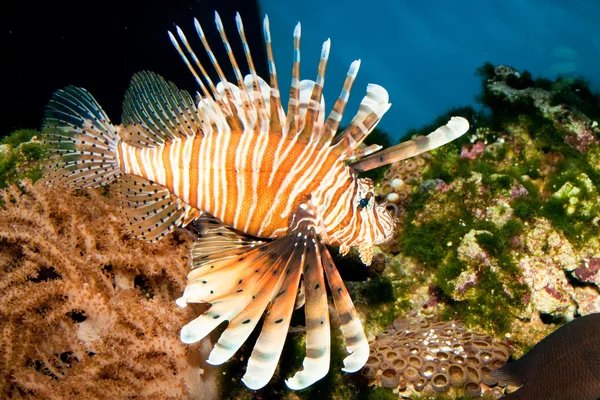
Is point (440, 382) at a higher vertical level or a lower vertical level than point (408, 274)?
lower

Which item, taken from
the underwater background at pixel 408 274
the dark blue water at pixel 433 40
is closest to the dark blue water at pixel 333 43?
the dark blue water at pixel 433 40

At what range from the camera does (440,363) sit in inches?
124

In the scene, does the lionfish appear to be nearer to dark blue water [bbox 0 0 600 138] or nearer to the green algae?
the green algae

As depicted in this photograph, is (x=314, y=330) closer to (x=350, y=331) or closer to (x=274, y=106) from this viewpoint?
(x=350, y=331)

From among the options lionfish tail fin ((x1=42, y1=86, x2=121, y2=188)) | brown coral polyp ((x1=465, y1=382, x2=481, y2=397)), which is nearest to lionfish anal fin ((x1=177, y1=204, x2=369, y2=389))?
lionfish tail fin ((x1=42, y1=86, x2=121, y2=188))

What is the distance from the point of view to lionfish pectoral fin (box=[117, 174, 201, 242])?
8.98ft

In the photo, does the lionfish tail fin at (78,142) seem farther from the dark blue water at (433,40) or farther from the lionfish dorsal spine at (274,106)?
the dark blue water at (433,40)

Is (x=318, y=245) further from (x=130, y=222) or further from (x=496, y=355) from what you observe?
(x=496, y=355)

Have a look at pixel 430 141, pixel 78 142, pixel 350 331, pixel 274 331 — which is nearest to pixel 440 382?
pixel 350 331

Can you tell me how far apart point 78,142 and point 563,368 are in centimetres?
357

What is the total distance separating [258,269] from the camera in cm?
212

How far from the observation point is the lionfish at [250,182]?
1991 millimetres

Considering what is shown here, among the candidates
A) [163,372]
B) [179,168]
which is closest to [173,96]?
[179,168]

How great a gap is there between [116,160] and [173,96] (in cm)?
61
